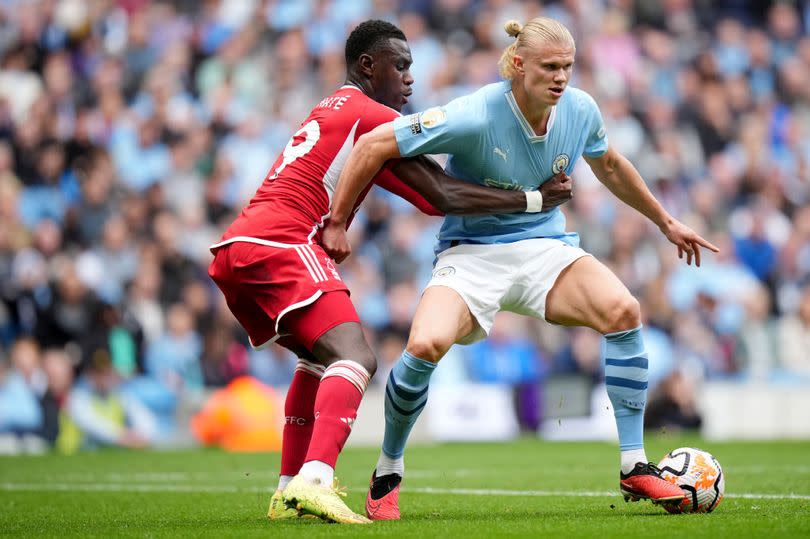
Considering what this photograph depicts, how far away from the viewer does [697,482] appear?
6602 millimetres

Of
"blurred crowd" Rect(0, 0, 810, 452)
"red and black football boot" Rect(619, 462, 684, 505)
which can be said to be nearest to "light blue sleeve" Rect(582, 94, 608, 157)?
"red and black football boot" Rect(619, 462, 684, 505)

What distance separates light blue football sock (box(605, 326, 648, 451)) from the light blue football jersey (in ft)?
2.28

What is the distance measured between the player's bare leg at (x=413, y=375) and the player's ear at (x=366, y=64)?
119cm

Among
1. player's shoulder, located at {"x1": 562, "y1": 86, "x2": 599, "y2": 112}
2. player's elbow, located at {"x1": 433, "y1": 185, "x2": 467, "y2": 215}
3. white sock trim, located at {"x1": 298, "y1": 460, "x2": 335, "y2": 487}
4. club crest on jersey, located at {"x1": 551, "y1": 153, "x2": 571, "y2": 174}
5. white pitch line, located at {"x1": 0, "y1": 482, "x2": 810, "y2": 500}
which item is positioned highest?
player's shoulder, located at {"x1": 562, "y1": 86, "x2": 599, "y2": 112}

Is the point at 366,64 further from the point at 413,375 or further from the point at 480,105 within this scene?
the point at 413,375

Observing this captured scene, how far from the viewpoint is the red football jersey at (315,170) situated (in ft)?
21.7

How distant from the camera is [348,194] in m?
6.55

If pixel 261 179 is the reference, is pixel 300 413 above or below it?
below

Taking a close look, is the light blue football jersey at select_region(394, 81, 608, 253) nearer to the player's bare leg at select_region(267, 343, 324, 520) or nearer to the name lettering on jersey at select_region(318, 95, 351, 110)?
the name lettering on jersey at select_region(318, 95, 351, 110)

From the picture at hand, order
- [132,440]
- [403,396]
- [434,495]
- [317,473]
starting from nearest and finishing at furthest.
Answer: [317,473] < [403,396] < [434,495] < [132,440]

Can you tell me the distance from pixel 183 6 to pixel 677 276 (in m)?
8.49

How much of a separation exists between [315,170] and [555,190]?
126cm

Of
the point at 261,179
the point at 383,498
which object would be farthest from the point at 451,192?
the point at 261,179

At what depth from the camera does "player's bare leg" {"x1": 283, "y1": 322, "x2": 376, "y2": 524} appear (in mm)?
6012
